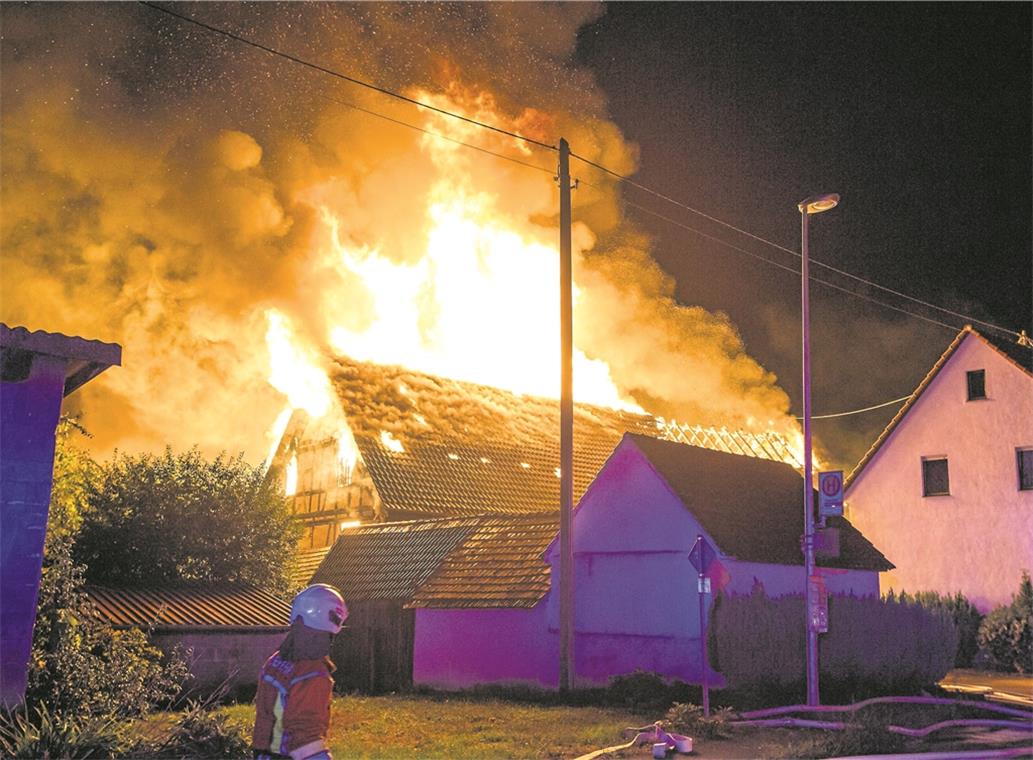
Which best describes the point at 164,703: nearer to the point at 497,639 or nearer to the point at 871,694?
the point at 497,639

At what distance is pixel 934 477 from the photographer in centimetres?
3362

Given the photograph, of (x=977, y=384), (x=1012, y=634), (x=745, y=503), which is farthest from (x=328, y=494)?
(x=977, y=384)

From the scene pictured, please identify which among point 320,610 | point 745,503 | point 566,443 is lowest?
point 320,610

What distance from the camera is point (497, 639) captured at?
73.4 feet

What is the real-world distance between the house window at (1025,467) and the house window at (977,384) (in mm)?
2216

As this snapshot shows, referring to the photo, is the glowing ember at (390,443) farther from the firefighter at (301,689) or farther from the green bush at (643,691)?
the firefighter at (301,689)

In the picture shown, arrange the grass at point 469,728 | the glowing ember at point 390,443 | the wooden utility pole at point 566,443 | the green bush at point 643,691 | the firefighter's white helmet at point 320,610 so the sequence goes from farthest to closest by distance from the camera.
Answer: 1. the glowing ember at point 390,443
2. the wooden utility pole at point 566,443
3. the green bush at point 643,691
4. the grass at point 469,728
5. the firefighter's white helmet at point 320,610

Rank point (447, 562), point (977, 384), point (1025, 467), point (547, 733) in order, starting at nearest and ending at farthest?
1. point (547, 733)
2. point (447, 562)
3. point (1025, 467)
4. point (977, 384)

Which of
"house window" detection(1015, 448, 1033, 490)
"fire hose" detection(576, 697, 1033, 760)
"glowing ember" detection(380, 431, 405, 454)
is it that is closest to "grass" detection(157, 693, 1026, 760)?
"fire hose" detection(576, 697, 1033, 760)

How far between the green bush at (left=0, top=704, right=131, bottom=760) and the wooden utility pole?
9352 millimetres

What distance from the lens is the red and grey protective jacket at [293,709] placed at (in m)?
6.17

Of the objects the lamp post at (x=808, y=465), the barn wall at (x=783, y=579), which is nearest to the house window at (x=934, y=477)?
the barn wall at (x=783, y=579)

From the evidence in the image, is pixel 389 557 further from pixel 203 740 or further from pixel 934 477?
pixel 934 477

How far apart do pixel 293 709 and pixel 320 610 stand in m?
0.60
